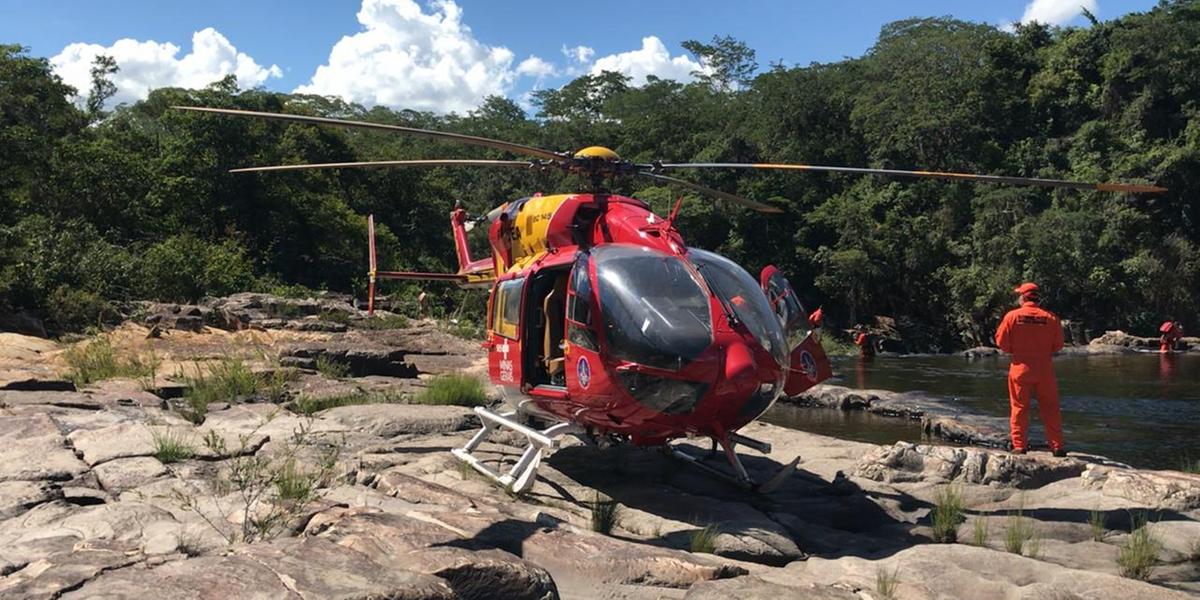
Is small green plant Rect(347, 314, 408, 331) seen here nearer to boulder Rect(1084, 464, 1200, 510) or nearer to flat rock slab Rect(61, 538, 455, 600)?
boulder Rect(1084, 464, 1200, 510)

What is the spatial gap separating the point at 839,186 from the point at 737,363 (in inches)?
1904

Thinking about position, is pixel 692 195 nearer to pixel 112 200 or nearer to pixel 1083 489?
pixel 112 200

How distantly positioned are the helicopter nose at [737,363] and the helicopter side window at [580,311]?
106 centimetres

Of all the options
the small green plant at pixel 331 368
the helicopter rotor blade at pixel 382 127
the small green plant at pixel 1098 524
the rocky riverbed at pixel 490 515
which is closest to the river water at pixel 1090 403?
the rocky riverbed at pixel 490 515

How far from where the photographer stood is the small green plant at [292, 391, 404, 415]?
1007 centimetres

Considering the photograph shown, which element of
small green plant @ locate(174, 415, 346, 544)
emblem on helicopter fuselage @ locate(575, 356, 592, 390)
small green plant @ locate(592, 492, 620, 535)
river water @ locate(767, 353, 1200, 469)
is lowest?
river water @ locate(767, 353, 1200, 469)

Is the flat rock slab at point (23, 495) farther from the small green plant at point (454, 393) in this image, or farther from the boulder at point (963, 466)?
the boulder at point (963, 466)

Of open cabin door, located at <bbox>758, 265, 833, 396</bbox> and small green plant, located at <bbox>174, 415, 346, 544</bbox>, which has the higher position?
open cabin door, located at <bbox>758, 265, 833, 396</bbox>

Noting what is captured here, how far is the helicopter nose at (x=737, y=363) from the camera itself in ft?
19.2

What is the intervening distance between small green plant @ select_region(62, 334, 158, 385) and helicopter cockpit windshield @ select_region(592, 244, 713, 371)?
888 cm

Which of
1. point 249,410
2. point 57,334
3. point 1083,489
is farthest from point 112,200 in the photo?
point 1083,489

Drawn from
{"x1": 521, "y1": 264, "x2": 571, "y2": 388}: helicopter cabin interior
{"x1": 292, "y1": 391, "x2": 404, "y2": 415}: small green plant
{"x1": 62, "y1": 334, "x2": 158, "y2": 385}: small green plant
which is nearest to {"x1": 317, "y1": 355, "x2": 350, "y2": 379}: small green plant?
{"x1": 292, "y1": 391, "x2": 404, "y2": 415}: small green plant

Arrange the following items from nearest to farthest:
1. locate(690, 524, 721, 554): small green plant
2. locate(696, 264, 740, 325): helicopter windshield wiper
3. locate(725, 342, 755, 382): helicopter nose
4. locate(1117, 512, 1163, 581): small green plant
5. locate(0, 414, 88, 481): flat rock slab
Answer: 1. locate(1117, 512, 1163, 581): small green plant
2. locate(690, 524, 721, 554): small green plant
3. locate(725, 342, 755, 382): helicopter nose
4. locate(696, 264, 740, 325): helicopter windshield wiper
5. locate(0, 414, 88, 481): flat rock slab

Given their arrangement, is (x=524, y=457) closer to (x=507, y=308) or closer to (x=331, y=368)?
(x=507, y=308)
